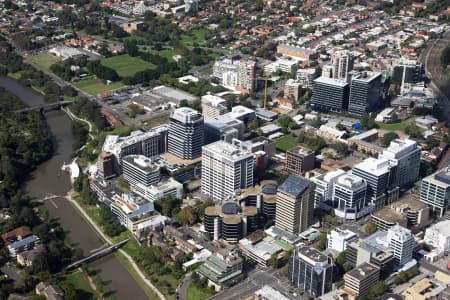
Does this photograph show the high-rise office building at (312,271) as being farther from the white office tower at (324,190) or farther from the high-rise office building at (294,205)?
the white office tower at (324,190)

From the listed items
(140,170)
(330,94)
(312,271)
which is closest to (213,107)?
(330,94)

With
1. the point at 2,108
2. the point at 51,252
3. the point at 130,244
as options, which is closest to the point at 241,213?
the point at 130,244

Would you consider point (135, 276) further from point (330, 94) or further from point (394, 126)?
point (394, 126)

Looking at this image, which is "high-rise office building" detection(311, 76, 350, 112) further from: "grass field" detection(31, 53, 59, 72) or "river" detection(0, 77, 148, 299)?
"grass field" detection(31, 53, 59, 72)

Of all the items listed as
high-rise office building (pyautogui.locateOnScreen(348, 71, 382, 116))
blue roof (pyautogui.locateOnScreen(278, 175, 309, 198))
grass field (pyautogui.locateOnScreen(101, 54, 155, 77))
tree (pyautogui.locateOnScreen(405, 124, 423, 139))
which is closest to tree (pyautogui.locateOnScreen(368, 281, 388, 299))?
blue roof (pyautogui.locateOnScreen(278, 175, 309, 198))

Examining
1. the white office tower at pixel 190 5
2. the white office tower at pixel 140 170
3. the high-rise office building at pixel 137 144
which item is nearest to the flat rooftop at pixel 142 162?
the white office tower at pixel 140 170

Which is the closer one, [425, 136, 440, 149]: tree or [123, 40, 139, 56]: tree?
[425, 136, 440, 149]: tree
